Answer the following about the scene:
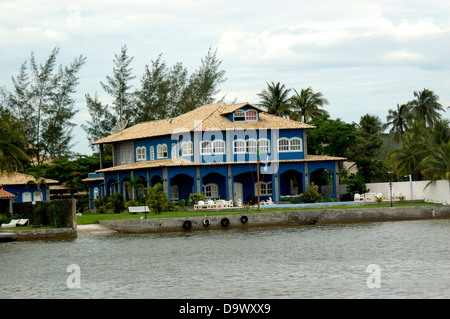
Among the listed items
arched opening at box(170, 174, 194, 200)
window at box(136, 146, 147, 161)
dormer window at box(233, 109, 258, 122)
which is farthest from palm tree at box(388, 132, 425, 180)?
window at box(136, 146, 147, 161)

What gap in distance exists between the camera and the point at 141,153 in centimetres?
5650

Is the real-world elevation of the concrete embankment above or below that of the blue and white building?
below

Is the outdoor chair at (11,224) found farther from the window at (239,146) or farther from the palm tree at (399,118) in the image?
the palm tree at (399,118)

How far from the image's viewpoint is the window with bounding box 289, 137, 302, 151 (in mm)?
53094

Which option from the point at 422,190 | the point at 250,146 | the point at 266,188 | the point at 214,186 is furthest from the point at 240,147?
the point at 422,190

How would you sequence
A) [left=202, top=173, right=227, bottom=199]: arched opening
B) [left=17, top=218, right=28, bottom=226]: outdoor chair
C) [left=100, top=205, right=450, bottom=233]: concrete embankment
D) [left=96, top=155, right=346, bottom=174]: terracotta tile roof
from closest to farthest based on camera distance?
[left=17, top=218, right=28, bottom=226]: outdoor chair
[left=100, top=205, right=450, bottom=233]: concrete embankment
[left=96, top=155, right=346, bottom=174]: terracotta tile roof
[left=202, top=173, right=227, bottom=199]: arched opening

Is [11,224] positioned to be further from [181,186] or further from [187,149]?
[181,186]

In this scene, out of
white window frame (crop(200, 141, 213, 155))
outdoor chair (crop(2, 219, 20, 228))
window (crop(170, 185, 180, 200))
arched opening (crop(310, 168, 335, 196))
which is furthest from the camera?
arched opening (crop(310, 168, 335, 196))

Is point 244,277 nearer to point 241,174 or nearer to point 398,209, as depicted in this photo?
point 398,209

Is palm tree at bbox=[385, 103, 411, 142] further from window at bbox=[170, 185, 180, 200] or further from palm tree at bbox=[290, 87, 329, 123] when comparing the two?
window at bbox=[170, 185, 180, 200]

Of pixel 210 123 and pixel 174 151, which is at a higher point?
pixel 210 123

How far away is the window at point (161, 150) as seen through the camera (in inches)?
2120

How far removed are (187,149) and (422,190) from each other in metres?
16.8

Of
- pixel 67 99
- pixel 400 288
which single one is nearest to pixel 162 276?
pixel 400 288
